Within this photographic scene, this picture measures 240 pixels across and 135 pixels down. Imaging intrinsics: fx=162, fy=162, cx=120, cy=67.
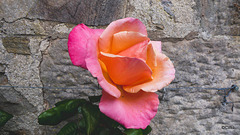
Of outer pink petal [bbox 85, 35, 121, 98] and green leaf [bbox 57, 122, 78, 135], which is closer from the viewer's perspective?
outer pink petal [bbox 85, 35, 121, 98]

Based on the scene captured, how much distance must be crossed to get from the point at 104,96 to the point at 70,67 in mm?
450

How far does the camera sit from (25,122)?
Answer: 82cm

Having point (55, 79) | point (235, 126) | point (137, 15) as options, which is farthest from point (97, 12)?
point (235, 126)

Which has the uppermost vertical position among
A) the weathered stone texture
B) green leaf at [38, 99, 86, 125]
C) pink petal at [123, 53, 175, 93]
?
the weathered stone texture

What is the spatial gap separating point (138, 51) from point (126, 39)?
5 centimetres

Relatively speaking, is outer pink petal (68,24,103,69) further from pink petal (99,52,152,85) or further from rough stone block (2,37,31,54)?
rough stone block (2,37,31,54)

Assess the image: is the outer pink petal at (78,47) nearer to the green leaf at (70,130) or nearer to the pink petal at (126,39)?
the pink petal at (126,39)

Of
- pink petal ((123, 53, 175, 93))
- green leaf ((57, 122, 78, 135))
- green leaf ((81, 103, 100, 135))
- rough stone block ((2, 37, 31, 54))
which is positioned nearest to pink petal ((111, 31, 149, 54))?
pink petal ((123, 53, 175, 93))

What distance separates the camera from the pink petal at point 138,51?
0.43 meters

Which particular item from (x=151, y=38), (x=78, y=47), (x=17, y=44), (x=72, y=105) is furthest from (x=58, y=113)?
(x=151, y=38)

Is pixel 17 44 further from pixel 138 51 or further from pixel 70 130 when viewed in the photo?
pixel 138 51

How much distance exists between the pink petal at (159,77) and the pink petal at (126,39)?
0.33 ft

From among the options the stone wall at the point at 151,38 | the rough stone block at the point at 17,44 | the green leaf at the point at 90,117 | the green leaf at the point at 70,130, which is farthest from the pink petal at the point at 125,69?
the rough stone block at the point at 17,44

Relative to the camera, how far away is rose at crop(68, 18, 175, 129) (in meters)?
0.40
